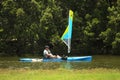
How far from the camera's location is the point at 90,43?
49750 mm

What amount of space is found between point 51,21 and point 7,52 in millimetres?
6712

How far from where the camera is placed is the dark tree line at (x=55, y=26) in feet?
148

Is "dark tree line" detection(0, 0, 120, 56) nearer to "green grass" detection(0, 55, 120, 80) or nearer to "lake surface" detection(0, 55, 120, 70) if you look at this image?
"lake surface" detection(0, 55, 120, 70)

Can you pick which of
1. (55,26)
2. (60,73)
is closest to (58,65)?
(60,73)

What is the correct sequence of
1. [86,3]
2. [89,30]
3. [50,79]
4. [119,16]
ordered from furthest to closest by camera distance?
[86,3], [89,30], [119,16], [50,79]

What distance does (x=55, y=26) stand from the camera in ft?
157

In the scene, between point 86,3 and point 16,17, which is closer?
point 16,17

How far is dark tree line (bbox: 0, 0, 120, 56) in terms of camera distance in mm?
45094

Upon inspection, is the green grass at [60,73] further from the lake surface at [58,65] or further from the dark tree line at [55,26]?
the dark tree line at [55,26]

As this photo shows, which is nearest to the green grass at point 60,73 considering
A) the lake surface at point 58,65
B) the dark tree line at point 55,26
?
the lake surface at point 58,65

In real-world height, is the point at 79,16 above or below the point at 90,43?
above

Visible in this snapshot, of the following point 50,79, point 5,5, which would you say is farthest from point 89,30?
point 50,79

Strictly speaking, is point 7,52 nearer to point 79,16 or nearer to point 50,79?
point 79,16

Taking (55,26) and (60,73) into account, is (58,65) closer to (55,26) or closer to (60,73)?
(60,73)
